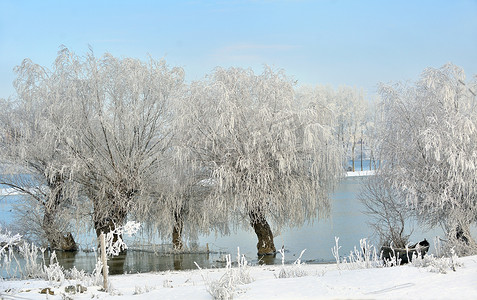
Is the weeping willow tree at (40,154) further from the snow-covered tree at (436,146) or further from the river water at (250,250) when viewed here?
the snow-covered tree at (436,146)

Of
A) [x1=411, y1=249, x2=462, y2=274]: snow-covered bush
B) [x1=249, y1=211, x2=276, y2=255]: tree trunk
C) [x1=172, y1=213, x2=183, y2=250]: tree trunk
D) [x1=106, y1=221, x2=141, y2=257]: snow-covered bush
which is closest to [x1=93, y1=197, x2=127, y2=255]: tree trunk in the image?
[x1=172, y1=213, x2=183, y2=250]: tree trunk

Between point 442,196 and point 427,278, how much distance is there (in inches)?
312

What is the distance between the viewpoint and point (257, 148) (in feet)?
57.2

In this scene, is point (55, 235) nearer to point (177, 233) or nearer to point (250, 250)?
point (177, 233)

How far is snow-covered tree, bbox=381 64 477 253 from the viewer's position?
15.5 metres

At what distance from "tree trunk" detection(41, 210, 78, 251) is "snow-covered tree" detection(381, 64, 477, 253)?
12.3 metres

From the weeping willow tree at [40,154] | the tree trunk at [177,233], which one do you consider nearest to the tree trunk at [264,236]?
the tree trunk at [177,233]

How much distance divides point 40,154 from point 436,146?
1326 centimetres

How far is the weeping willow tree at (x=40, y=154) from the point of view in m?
18.6

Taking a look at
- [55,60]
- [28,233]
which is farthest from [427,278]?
[28,233]

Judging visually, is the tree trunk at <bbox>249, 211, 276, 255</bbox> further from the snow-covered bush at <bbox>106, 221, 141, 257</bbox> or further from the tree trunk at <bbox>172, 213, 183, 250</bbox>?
the snow-covered bush at <bbox>106, 221, 141, 257</bbox>

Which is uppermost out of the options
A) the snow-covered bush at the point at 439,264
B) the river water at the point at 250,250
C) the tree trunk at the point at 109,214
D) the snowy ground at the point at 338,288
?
the tree trunk at the point at 109,214

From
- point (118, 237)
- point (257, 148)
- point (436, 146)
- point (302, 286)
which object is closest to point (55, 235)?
point (257, 148)

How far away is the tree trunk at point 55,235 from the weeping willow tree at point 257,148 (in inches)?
261
